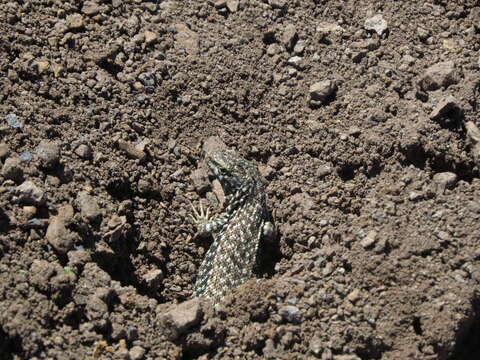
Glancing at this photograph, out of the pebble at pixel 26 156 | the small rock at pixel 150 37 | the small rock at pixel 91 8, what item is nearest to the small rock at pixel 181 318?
the pebble at pixel 26 156

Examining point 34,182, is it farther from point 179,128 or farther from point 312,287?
point 312,287

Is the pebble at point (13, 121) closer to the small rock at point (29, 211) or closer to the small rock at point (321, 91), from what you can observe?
the small rock at point (29, 211)

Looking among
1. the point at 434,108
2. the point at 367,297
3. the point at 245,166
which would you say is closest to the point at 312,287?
the point at 367,297

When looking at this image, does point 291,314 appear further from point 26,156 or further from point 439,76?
point 439,76

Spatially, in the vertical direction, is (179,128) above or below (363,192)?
above

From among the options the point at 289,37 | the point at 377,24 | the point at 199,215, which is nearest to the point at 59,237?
the point at 199,215

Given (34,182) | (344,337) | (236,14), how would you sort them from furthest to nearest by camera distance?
1. (236,14)
2. (34,182)
3. (344,337)

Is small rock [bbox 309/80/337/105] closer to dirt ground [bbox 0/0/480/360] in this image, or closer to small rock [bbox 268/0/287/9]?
dirt ground [bbox 0/0/480/360]

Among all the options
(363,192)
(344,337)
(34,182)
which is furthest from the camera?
(363,192)
